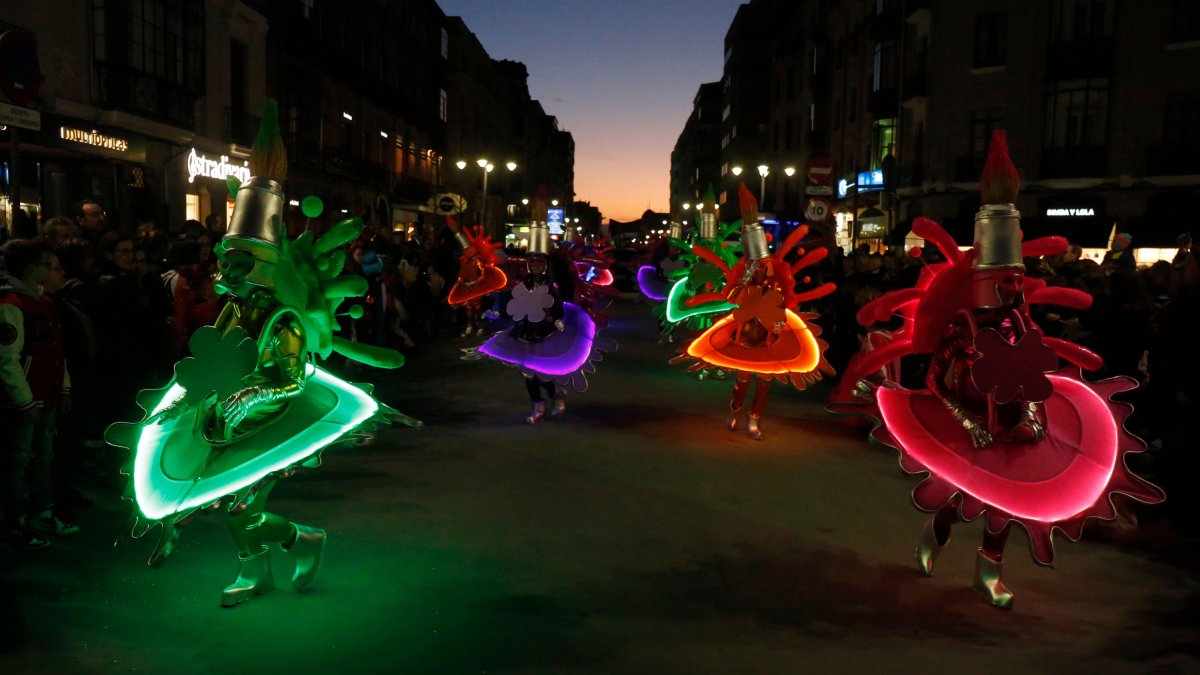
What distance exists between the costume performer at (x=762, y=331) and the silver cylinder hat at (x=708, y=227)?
28.6 ft

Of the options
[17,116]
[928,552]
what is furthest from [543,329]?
[928,552]

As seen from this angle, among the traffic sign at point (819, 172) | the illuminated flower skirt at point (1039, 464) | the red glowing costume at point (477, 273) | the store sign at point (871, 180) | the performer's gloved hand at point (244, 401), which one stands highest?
the store sign at point (871, 180)

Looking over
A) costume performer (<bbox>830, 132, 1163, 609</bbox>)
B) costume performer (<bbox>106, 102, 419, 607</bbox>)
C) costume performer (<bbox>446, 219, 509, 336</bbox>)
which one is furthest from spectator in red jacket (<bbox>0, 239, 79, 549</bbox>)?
costume performer (<bbox>446, 219, 509, 336</bbox>)

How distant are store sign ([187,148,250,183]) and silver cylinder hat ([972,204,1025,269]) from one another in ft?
60.0

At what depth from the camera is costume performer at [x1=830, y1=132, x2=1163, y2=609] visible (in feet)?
16.2

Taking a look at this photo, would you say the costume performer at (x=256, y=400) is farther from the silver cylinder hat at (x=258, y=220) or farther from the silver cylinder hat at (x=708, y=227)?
the silver cylinder hat at (x=708, y=227)

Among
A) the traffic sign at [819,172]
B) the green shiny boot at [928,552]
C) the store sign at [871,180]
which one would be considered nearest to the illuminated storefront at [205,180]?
the traffic sign at [819,172]

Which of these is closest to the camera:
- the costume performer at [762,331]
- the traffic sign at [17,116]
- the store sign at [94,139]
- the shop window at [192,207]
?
the traffic sign at [17,116]

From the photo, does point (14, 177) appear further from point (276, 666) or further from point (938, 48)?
point (938, 48)

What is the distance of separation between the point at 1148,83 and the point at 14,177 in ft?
99.2

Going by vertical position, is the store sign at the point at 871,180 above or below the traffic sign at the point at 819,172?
above

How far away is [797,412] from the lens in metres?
11.7

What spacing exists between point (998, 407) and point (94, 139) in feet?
56.0

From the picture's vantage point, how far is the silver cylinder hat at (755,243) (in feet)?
32.7
